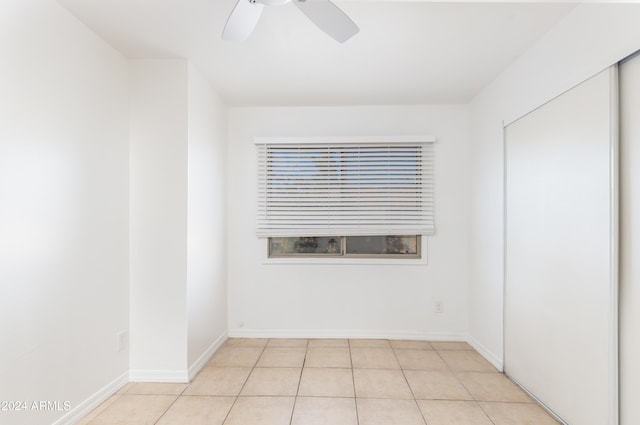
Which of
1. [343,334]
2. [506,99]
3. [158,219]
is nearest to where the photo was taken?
[158,219]

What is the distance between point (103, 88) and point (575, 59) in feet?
10.0

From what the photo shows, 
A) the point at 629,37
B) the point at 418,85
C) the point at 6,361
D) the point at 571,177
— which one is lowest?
the point at 6,361

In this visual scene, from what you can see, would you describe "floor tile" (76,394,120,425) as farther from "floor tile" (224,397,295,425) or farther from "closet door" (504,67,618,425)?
"closet door" (504,67,618,425)

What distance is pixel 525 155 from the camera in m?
2.43

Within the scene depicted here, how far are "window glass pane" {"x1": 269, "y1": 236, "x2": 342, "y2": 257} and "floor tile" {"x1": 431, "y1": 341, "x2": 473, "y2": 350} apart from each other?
4.47ft


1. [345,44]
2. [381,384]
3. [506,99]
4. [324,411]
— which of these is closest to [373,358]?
[381,384]

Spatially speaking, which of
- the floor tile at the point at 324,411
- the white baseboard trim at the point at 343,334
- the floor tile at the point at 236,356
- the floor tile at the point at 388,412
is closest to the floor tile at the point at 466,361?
the white baseboard trim at the point at 343,334

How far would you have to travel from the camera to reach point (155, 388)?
244 cm

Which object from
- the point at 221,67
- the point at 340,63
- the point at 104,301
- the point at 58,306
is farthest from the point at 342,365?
the point at 221,67

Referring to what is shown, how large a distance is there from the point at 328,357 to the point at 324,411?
2.77ft

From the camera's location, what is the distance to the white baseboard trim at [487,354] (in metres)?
2.76

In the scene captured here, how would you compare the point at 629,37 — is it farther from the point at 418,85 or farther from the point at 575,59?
the point at 418,85

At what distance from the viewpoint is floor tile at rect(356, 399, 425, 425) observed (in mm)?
2061

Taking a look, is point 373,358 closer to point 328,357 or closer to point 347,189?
point 328,357
